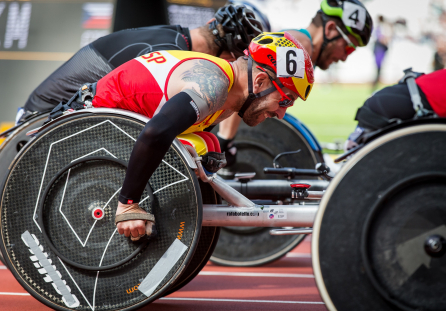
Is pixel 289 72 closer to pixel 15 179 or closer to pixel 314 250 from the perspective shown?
pixel 314 250

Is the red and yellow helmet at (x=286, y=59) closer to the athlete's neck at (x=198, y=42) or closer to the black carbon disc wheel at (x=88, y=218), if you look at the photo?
the black carbon disc wheel at (x=88, y=218)

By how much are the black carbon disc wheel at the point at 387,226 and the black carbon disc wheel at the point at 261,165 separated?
2197 millimetres

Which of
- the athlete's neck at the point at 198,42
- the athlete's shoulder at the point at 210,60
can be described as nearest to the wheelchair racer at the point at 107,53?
the athlete's neck at the point at 198,42

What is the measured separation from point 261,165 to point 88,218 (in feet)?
7.18

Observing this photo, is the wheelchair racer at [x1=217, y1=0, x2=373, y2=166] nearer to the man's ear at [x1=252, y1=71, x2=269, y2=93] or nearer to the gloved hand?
the man's ear at [x1=252, y1=71, x2=269, y2=93]

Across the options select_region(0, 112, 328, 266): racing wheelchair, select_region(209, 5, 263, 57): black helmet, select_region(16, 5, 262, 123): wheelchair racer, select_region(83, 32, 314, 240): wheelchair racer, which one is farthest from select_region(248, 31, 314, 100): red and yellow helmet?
select_region(0, 112, 328, 266): racing wheelchair

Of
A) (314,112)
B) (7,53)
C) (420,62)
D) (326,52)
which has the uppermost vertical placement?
(326,52)

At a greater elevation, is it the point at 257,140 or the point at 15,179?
the point at 15,179

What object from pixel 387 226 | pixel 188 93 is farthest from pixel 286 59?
pixel 387 226

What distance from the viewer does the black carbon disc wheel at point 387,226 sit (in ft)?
6.29

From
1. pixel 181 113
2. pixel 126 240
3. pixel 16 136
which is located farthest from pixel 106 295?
pixel 16 136

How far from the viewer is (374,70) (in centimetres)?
1294

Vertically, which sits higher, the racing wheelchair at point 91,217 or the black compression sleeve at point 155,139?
the black compression sleeve at point 155,139

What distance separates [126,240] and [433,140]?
58.1 inches
